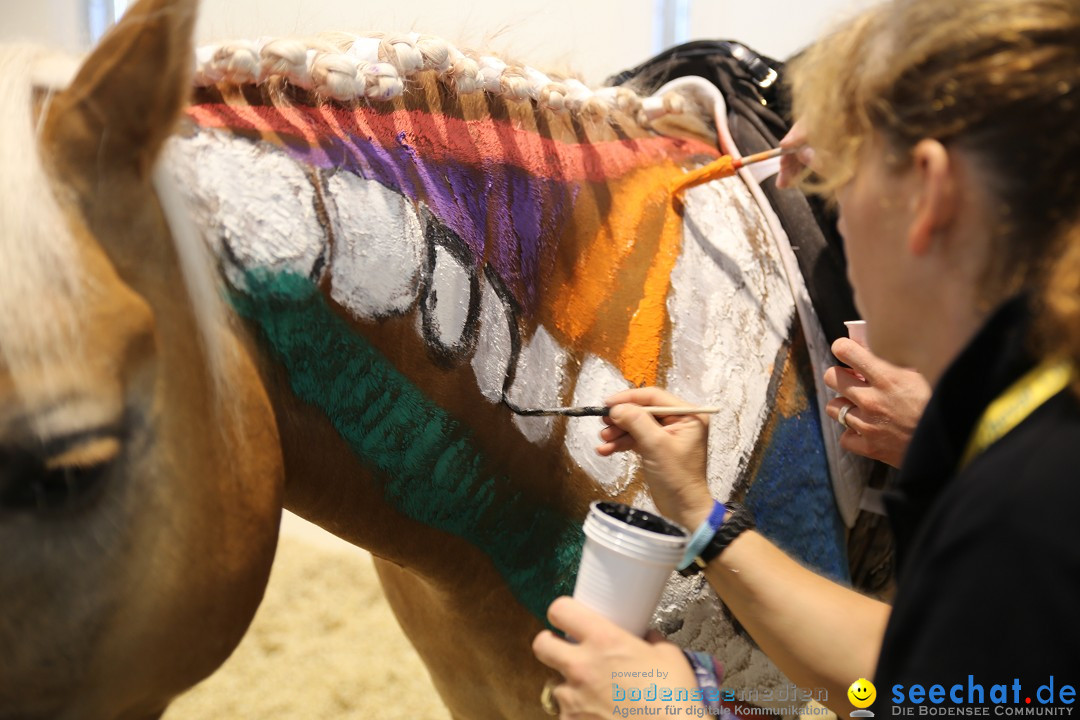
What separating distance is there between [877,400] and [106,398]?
1.93 ft

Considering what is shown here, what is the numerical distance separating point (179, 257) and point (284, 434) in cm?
16

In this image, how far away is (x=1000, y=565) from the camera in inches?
14.1

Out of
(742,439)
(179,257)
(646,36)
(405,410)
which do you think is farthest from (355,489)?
(646,36)

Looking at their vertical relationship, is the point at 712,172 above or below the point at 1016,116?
below

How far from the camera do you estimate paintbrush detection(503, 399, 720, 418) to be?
0.68 meters

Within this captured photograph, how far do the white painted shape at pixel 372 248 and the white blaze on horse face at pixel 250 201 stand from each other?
0.02 meters

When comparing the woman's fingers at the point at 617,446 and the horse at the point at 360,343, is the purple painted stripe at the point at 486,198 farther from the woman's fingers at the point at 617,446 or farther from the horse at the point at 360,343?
the woman's fingers at the point at 617,446

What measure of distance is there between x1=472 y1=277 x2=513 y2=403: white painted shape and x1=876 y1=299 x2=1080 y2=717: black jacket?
0.38 m

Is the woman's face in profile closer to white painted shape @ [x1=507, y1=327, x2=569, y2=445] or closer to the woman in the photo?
the woman

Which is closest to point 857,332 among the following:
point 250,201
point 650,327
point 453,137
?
point 650,327

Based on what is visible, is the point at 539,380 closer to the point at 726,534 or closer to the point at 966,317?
the point at 726,534

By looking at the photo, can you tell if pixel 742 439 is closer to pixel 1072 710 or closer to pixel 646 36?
pixel 1072 710

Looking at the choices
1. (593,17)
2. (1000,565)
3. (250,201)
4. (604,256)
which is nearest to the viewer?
Result: (1000,565)
